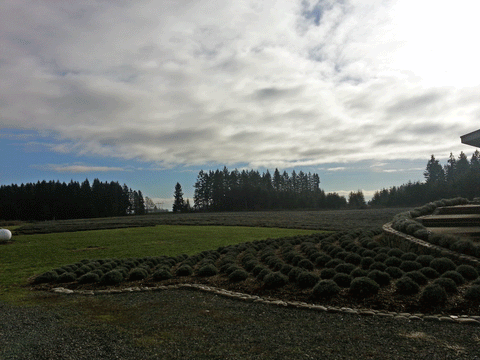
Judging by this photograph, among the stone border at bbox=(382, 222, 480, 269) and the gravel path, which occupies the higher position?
the stone border at bbox=(382, 222, 480, 269)

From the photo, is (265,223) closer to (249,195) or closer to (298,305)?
(298,305)

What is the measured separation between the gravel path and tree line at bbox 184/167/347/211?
90.5 metres

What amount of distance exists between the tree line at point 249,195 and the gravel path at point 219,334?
90542mm

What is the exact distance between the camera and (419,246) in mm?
12219

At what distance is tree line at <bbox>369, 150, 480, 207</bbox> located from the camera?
62625 millimetres

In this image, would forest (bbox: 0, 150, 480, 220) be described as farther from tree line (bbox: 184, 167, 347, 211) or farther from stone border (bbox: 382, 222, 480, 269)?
stone border (bbox: 382, 222, 480, 269)

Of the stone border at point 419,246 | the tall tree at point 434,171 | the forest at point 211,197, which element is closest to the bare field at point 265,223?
the stone border at point 419,246

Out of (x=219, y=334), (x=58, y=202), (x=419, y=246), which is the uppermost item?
(x=58, y=202)

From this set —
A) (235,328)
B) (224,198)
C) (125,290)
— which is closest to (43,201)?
(224,198)

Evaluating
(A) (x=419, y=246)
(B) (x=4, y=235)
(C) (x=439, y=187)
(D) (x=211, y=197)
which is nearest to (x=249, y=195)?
(D) (x=211, y=197)

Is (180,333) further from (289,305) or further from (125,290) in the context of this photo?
(125,290)

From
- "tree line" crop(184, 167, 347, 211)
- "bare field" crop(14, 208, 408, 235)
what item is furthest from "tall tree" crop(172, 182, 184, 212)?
"bare field" crop(14, 208, 408, 235)

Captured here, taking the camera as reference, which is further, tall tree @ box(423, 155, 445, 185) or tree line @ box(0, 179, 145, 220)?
tall tree @ box(423, 155, 445, 185)

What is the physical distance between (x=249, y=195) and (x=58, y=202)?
54.9 meters
